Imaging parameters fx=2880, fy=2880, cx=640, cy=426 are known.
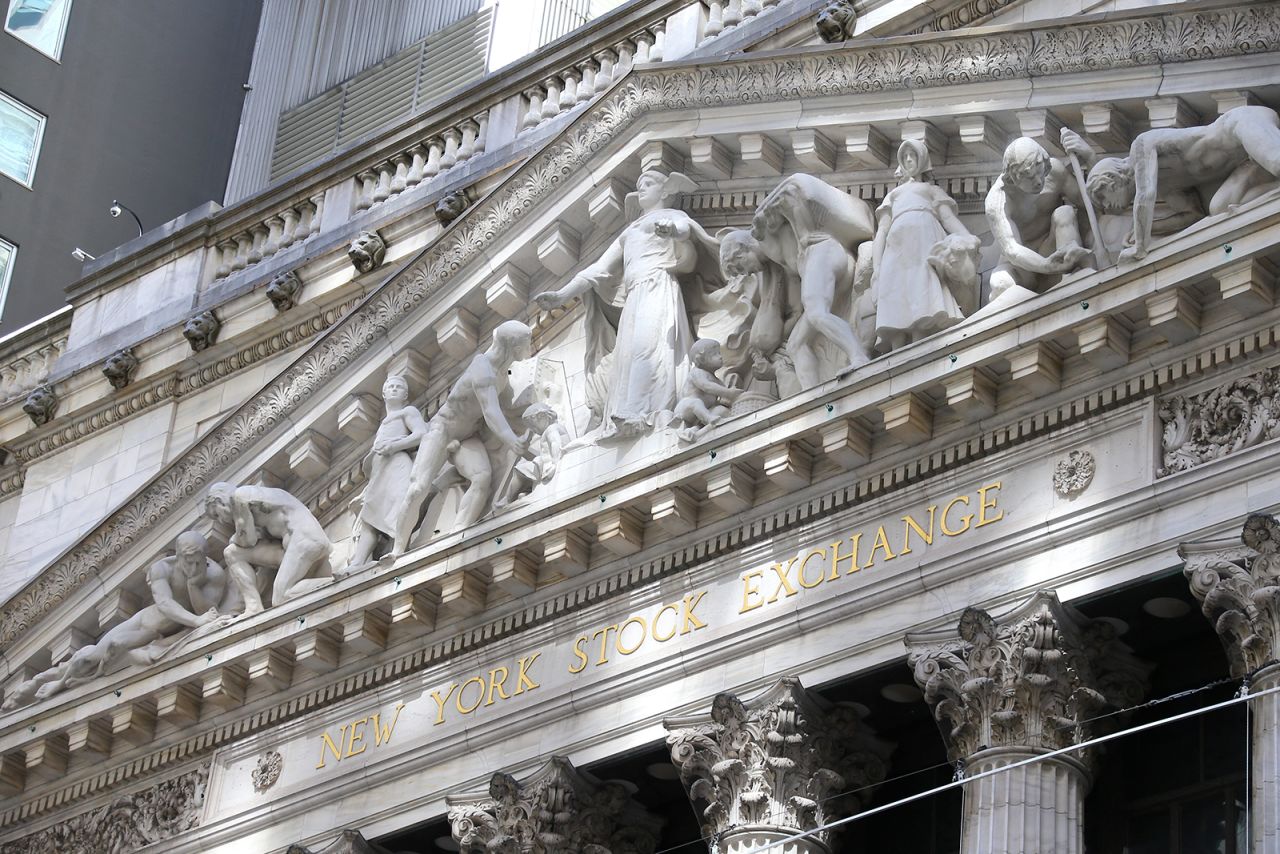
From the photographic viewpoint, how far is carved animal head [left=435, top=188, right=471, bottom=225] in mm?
27844

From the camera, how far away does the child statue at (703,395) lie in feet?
73.5

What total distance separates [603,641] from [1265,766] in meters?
6.33

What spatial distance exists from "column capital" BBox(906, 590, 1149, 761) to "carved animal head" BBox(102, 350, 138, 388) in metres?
12.5

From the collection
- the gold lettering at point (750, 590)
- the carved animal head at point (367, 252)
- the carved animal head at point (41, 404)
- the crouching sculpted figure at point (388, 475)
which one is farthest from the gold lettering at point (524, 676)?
the carved animal head at point (41, 404)

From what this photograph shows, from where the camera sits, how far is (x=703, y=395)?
2264 centimetres

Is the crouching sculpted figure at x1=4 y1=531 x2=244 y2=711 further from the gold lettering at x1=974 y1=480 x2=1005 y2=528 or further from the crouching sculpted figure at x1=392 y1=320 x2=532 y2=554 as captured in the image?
the gold lettering at x1=974 y1=480 x2=1005 y2=528

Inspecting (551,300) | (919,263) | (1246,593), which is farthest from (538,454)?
(1246,593)

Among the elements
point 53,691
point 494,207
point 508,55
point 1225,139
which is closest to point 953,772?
point 1225,139

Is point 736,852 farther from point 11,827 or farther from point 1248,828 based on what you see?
point 11,827

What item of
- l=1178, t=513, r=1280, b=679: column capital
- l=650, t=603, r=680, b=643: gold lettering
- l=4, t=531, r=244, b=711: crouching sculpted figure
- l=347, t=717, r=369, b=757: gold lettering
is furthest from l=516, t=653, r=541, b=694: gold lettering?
l=1178, t=513, r=1280, b=679: column capital

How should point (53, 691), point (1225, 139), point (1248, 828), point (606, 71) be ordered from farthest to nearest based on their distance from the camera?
point (606, 71), point (53, 691), point (1225, 139), point (1248, 828)

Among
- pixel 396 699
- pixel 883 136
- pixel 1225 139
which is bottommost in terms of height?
pixel 396 699

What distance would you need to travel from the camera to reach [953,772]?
20922mm

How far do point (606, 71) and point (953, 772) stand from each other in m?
9.67
